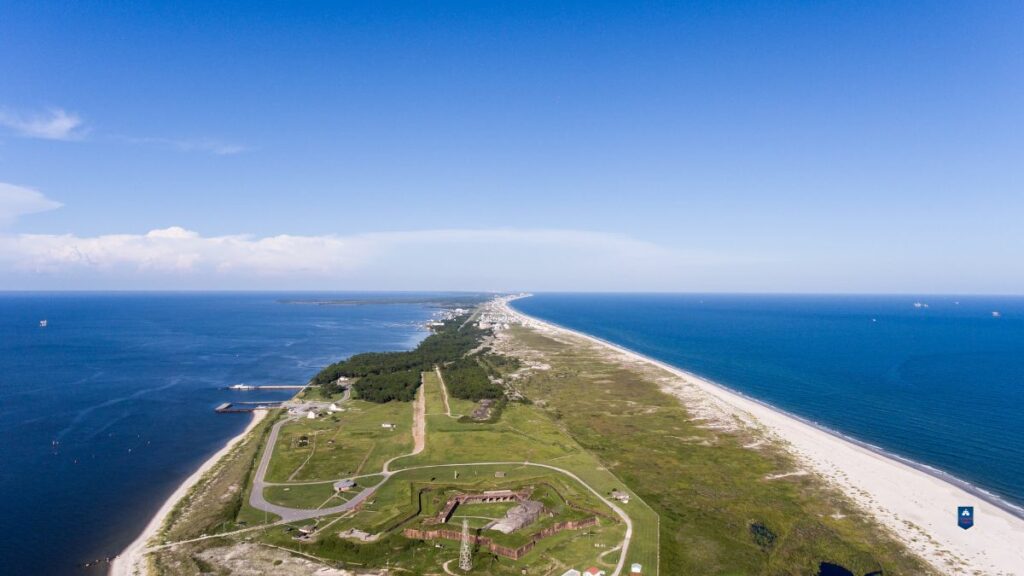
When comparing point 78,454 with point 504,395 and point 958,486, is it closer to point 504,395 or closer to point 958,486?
point 504,395

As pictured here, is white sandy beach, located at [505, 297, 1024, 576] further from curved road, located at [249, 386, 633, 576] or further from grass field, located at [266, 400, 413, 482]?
grass field, located at [266, 400, 413, 482]

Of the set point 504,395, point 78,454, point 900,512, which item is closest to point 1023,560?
point 900,512

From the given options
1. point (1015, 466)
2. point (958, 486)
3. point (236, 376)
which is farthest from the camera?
point (236, 376)

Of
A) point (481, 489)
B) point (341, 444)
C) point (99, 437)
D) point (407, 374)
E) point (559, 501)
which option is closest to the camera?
point (559, 501)

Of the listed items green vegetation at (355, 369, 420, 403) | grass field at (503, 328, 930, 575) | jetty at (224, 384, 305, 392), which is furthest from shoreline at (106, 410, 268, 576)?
grass field at (503, 328, 930, 575)

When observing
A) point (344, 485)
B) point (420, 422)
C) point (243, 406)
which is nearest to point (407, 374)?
point (420, 422)

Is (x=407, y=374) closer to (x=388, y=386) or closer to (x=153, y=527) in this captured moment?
(x=388, y=386)
